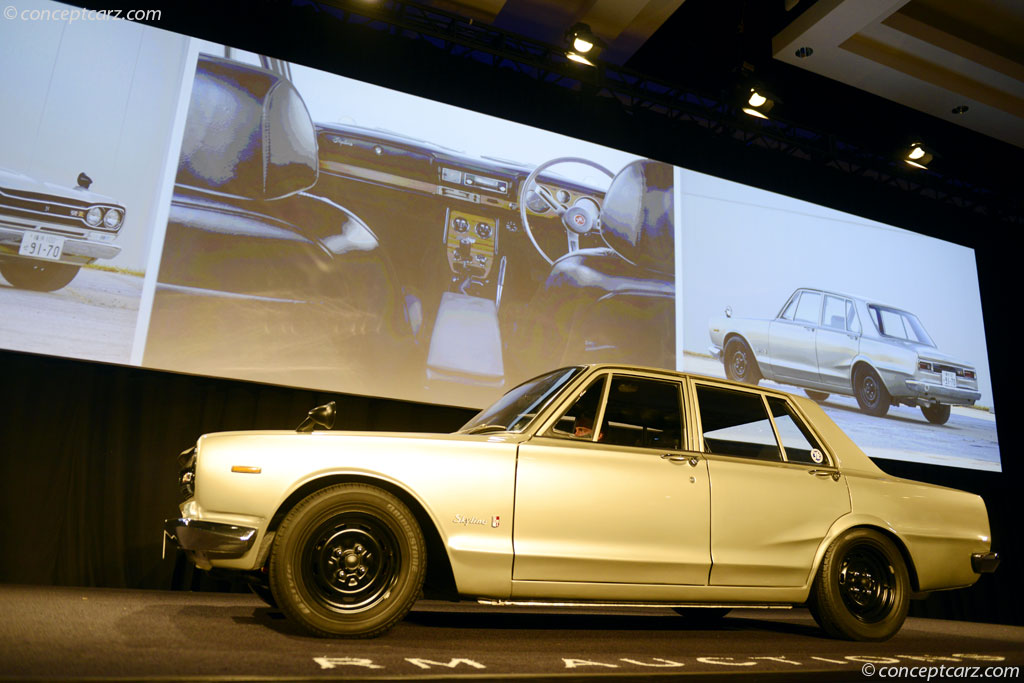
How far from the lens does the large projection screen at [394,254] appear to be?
201 inches

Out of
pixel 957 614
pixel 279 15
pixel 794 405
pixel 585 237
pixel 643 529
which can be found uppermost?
pixel 279 15

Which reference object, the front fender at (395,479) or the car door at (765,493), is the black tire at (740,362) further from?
the front fender at (395,479)

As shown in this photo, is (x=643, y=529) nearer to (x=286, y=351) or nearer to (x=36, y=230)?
(x=286, y=351)

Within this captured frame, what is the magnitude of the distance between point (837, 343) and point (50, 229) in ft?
22.7

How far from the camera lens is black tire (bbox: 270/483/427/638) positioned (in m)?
2.79

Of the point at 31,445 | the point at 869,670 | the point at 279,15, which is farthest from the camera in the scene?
the point at 279,15

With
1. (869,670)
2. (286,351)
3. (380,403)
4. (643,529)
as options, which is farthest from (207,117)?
(869,670)

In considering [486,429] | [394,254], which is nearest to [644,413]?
[486,429]

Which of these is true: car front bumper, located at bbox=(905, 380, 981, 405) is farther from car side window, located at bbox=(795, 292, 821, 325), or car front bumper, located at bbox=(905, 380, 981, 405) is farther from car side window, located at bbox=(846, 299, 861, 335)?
car side window, located at bbox=(795, 292, 821, 325)

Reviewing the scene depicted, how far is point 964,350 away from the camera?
26.0 feet

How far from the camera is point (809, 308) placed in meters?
7.15

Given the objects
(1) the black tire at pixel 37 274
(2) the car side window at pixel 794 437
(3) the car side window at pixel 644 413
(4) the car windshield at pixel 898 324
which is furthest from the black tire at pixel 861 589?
(1) the black tire at pixel 37 274

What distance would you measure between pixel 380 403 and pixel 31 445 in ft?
7.93

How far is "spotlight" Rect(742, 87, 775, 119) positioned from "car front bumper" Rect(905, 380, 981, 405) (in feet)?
10.4
